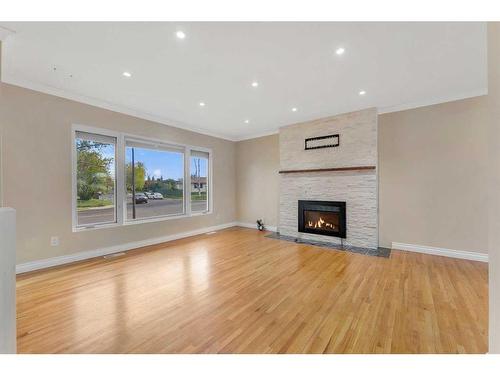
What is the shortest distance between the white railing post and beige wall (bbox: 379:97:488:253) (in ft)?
16.5

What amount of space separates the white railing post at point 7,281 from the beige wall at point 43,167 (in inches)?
97.6

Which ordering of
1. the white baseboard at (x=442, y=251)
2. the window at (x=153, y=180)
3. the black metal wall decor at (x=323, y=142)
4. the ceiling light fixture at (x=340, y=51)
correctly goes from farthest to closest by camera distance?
the black metal wall decor at (x=323, y=142)
the window at (x=153, y=180)
the white baseboard at (x=442, y=251)
the ceiling light fixture at (x=340, y=51)

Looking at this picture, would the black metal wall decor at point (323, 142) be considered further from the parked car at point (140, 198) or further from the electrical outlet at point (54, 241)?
the electrical outlet at point (54, 241)

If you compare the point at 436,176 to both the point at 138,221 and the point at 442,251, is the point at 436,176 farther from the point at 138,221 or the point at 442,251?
the point at 138,221

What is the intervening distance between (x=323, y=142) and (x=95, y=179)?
4655mm

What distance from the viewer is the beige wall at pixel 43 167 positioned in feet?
9.87

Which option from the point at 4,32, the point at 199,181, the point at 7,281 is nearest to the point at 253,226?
the point at 199,181

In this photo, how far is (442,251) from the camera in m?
3.73

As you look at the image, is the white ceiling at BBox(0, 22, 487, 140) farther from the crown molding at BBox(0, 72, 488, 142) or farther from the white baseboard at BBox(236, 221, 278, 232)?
the white baseboard at BBox(236, 221, 278, 232)

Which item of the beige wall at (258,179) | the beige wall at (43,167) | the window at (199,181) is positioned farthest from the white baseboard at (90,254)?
the beige wall at (258,179)

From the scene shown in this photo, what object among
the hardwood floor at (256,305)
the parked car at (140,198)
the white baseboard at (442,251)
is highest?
the parked car at (140,198)

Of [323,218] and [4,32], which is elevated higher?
[4,32]

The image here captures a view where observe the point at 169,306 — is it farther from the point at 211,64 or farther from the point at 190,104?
the point at 190,104

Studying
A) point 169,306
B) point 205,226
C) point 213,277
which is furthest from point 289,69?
point 205,226
